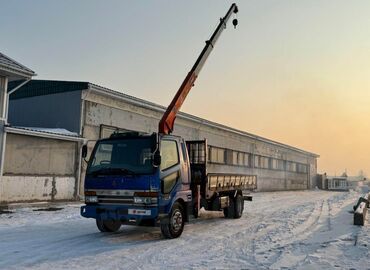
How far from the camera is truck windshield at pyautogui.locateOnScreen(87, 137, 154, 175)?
29.6ft

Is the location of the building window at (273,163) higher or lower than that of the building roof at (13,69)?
lower

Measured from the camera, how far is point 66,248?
8250mm

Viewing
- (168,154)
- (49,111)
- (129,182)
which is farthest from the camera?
(49,111)

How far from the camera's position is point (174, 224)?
9.54 meters

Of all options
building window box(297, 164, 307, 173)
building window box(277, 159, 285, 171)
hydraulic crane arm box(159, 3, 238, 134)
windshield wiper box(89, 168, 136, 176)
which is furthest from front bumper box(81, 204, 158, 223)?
building window box(297, 164, 307, 173)

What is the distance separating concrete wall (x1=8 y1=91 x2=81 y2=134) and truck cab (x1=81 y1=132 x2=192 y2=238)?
10.1 metres

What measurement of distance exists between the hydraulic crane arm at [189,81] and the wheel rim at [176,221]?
2.66 metres

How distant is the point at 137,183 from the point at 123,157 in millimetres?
795

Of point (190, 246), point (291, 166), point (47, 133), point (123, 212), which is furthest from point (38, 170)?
point (291, 166)

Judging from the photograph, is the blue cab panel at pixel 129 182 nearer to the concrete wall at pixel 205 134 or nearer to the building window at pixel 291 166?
the concrete wall at pixel 205 134

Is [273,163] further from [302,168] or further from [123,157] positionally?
[123,157]

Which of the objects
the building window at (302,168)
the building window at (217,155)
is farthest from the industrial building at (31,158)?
the building window at (302,168)

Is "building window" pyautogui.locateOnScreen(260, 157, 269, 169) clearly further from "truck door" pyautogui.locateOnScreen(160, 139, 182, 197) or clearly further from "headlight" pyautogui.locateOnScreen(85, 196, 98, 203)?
"headlight" pyautogui.locateOnScreen(85, 196, 98, 203)

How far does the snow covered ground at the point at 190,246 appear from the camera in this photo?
7.02 meters
